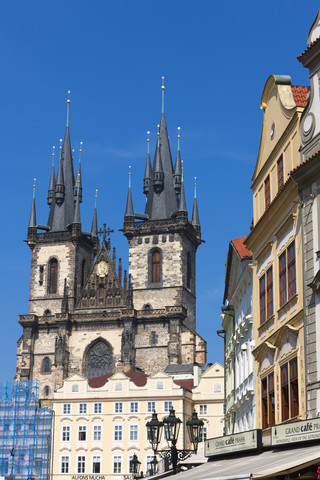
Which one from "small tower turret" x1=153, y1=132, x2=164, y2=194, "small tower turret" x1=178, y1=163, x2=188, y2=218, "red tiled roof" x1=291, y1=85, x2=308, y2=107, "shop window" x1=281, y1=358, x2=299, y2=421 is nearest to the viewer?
"shop window" x1=281, y1=358, x2=299, y2=421

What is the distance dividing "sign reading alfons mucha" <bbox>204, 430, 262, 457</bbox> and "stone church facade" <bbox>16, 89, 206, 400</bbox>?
2592 inches

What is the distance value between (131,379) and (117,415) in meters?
4.72

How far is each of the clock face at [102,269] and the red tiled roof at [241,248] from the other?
2269 inches

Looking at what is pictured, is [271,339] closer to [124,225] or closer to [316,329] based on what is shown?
[316,329]

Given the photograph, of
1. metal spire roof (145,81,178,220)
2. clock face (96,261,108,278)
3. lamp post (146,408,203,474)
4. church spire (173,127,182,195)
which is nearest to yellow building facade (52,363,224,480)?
clock face (96,261,108,278)

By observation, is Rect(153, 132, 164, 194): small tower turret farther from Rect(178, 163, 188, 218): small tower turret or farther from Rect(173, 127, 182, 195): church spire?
Rect(178, 163, 188, 218): small tower turret

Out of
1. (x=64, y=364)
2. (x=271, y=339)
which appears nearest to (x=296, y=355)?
(x=271, y=339)

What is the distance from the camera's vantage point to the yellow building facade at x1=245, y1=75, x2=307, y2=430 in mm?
21078

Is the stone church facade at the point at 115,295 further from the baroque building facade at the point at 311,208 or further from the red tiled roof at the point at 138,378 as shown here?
the baroque building facade at the point at 311,208

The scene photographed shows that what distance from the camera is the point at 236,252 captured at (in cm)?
3503

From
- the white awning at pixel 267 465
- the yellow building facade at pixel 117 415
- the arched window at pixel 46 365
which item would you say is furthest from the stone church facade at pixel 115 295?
the white awning at pixel 267 465

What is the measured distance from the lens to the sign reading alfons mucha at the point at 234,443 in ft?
60.1

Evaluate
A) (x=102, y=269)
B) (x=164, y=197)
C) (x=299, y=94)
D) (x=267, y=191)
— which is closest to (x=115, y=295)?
(x=102, y=269)

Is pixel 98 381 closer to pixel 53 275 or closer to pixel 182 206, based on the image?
pixel 53 275
